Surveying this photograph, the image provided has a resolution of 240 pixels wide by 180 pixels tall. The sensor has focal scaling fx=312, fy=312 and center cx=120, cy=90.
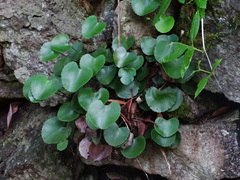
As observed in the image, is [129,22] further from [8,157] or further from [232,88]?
[8,157]

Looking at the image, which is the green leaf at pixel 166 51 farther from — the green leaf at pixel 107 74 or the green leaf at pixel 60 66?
the green leaf at pixel 60 66

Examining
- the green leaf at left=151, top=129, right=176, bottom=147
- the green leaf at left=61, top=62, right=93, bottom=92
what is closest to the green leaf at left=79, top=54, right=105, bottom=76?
the green leaf at left=61, top=62, right=93, bottom=92

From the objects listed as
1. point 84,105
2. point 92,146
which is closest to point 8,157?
point 92,146

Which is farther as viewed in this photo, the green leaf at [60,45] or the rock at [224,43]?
the green leaf at [60,45]

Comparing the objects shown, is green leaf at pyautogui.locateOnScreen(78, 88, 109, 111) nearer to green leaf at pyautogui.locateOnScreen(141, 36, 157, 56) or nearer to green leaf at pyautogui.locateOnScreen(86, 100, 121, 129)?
green leaf at pyautogui.locateOnScreen(86, 100, 121, 129)

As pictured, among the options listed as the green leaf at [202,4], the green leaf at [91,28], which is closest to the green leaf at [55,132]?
the green leaf at [91,28]

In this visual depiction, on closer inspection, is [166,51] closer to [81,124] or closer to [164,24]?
[164,24]

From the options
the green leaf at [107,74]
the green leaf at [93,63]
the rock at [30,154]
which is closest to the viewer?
the green leaf at [93,63]
